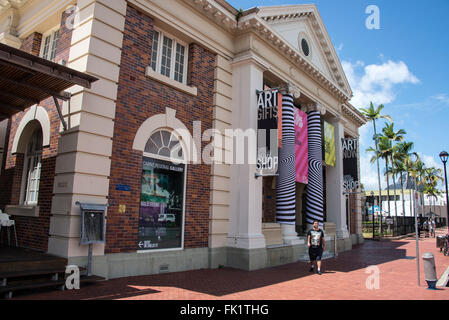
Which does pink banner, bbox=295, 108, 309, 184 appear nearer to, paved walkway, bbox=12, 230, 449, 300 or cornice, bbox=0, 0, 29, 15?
paved walkway, bbox=12, 230, 449, 300

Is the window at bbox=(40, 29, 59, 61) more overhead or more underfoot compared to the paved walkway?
more overhead

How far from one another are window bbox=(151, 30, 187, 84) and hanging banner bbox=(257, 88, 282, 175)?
3.14 metres

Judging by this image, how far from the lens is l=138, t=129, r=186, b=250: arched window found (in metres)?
9.46

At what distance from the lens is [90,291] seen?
6914mm

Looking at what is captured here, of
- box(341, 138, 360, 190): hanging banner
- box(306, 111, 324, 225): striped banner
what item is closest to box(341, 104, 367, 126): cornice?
box(341, 138, 360, 190): hanging banner

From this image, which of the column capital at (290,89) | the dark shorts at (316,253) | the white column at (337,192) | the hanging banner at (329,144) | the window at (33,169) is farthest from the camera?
the white column at (337,192)

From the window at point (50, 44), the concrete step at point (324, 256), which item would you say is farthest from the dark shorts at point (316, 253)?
the window at point (50, 44)

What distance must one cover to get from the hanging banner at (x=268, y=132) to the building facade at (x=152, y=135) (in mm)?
361

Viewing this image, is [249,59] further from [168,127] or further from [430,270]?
[430,270]

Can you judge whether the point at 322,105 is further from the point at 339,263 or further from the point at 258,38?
the point at 339,263

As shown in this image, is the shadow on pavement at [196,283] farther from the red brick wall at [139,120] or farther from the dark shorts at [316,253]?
the red brick wall at [139,120]

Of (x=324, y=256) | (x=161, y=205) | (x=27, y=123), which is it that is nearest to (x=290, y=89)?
(x=324, y=256)

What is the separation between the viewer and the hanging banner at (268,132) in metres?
12.2
